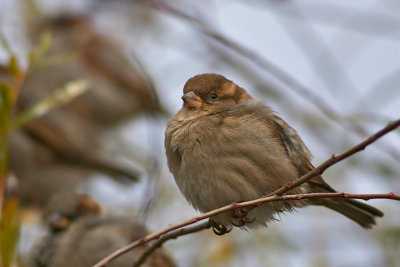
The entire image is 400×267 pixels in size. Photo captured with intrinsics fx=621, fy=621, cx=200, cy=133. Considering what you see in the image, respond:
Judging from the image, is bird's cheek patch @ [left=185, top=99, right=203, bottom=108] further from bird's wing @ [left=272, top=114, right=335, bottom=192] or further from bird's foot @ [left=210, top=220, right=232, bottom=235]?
bird's foot @ [left=210, top=220, right=232, bottom=235]

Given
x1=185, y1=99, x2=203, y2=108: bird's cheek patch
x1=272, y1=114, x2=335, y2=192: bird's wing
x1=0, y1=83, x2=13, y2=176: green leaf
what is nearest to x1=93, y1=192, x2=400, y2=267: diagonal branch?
x1=0, y1=83, x2=13, y2=176: green leaf

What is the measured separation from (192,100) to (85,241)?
1486 millimetres

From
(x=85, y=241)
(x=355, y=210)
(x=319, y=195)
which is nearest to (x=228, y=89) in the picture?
(x=355, y=210)

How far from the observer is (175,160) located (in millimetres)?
2650

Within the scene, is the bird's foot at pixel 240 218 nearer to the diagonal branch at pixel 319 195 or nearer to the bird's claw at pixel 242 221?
the bird's claw at pixel 242 221

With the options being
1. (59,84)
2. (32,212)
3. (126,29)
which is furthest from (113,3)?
(32,212)

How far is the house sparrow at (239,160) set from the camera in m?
2.52

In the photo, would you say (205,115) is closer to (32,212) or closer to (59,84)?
(32,212)

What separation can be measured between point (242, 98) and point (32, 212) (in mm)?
3018

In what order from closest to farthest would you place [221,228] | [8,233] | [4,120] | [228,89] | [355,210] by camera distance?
1. [8,233]
2. [4,120]
3. [221,228]
4. [355,210]
5. [228,89]

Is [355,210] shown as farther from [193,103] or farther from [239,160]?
[193,103]

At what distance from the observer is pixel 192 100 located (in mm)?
2855

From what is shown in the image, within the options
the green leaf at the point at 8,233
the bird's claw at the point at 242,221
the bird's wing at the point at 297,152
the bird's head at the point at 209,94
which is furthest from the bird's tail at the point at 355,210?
the green leaf at the point at 8,233

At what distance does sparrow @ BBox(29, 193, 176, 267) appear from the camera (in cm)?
368
